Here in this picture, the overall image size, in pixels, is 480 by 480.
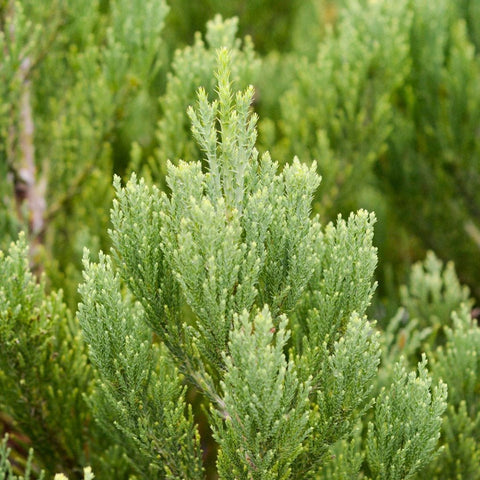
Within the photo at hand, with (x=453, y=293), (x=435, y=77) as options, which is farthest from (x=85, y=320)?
(x=435, y=77)

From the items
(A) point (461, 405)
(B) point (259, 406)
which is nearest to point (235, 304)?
(B) point (259, 406)

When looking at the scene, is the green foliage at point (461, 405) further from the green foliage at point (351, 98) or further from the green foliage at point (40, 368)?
the green foliage at point (40, 368)

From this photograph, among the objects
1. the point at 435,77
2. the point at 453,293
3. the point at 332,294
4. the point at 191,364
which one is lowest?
the point at 191,364

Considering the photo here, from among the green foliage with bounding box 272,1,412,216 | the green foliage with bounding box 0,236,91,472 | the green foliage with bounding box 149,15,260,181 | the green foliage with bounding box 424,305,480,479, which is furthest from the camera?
the green foliage with bounding box 272,1,412,216

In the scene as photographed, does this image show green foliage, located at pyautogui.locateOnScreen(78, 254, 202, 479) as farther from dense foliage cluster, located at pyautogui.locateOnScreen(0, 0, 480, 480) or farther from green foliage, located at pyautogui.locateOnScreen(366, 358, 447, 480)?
green foliage, located at pyautogui.locateOnScreen(366, 358, 447, 480)

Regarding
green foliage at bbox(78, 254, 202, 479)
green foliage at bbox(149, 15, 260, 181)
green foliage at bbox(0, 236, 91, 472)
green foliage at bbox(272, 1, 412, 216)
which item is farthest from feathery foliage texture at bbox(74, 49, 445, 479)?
green foliage at bbox(272, 1, 412, 216)

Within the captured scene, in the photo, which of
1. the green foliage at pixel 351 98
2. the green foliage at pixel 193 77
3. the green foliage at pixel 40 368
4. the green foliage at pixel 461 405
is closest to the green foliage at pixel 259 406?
the green foliage at pixel 40 368

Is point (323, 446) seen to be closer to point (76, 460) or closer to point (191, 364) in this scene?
point (191, 364)

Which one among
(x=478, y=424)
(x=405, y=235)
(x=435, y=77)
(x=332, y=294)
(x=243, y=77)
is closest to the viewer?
(x=332, y=294)
